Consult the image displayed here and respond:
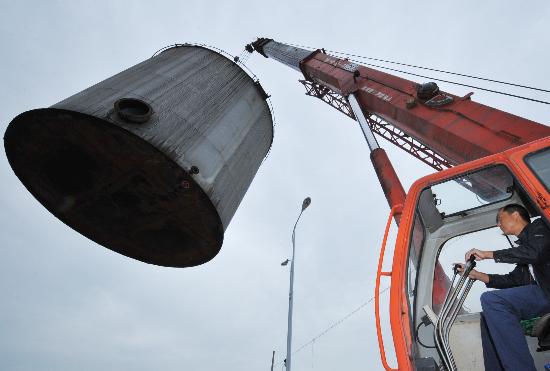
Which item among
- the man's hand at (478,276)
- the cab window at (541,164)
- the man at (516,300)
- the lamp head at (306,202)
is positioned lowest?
the man at (516,300)

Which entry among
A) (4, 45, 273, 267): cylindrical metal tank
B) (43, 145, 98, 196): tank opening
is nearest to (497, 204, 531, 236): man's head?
(4, 45, 273, 267): cylindrical metal tank

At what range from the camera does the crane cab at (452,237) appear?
9.54 ft

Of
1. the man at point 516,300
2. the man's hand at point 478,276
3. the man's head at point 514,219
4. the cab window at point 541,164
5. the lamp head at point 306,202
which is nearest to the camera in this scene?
the man at point 516,300

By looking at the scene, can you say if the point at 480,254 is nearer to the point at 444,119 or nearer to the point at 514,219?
the point at 514,219

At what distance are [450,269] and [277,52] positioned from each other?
1327cm

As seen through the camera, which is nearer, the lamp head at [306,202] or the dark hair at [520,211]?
the dark hair at [520,211]

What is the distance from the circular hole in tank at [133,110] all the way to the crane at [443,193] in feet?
13.7

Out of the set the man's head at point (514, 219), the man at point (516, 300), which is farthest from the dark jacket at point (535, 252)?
the man's head at point (514, 219)

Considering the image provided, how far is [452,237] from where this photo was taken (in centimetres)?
396

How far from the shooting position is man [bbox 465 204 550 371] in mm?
2641

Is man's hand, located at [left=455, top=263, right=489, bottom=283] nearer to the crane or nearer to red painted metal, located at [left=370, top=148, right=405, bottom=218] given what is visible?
the crane

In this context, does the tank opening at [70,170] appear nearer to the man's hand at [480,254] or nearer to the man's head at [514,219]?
the man's hand at [480,254]

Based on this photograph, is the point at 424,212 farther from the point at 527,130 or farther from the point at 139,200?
the point at 139,200

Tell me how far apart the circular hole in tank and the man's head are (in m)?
5.35
